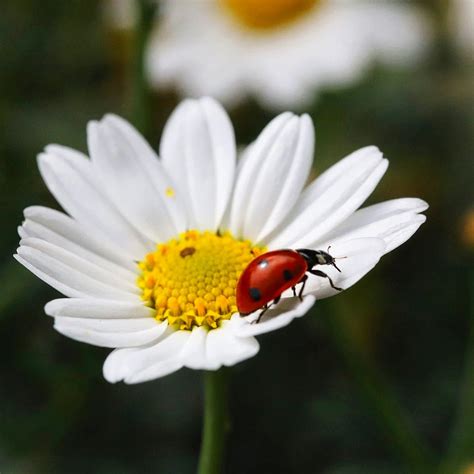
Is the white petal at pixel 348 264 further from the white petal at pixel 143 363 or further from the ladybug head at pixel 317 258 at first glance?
the white petal at pixel 143 363

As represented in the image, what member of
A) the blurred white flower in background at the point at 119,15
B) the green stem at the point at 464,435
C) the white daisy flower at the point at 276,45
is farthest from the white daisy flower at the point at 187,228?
the blurred white flower in background at the point at 119,15

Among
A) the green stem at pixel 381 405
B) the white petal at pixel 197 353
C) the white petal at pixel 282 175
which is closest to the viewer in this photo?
the white petal at pixel 197 353

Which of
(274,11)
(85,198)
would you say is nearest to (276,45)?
(274,11)

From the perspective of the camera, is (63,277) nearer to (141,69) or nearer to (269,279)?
(269,279)

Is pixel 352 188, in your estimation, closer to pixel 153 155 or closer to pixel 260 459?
pixel 153 155

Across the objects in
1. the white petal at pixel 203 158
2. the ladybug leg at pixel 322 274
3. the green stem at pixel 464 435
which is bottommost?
the green stem at pixel 464 435

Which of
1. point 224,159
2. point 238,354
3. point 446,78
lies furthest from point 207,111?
point 446,78
